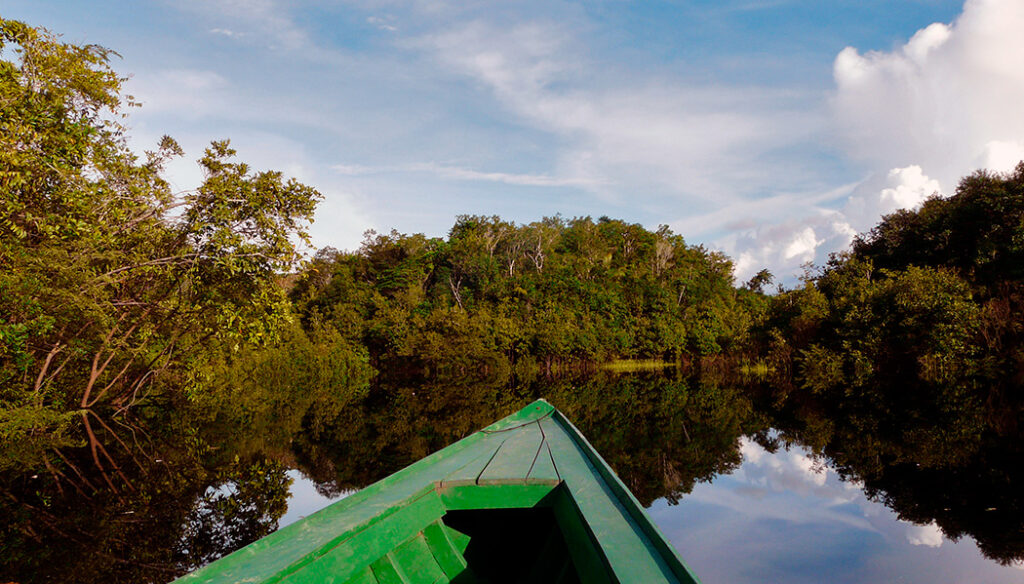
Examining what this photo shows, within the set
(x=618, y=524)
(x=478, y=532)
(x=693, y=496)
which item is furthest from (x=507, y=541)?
(x=693, y=496)

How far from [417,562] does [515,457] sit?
3.53 ft

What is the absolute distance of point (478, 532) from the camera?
295 centimetres

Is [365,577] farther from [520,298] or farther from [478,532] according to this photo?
[520,298]

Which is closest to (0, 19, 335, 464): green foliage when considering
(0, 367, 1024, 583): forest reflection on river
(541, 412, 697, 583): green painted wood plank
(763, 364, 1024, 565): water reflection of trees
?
(0, 367, 1024, 583): forest reflection on river

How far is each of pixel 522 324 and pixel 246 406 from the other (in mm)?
18630

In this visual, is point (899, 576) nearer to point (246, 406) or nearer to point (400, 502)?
point (400, 502)

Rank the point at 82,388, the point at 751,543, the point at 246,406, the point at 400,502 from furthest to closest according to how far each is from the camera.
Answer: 1. the point at 246,406
2. the point at 82,388
3. the point at 751,543
4. the point at 400,502

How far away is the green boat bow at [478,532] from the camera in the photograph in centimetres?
191

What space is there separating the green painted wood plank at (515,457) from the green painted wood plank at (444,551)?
11.9 inches

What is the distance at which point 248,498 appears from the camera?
641 cm

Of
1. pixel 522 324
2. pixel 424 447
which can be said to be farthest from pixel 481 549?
pixel 522 324

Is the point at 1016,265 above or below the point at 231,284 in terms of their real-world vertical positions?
above

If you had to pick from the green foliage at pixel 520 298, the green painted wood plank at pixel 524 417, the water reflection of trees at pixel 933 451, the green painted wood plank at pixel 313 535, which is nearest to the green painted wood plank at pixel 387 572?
the green painted wood plank at pixel 313 535

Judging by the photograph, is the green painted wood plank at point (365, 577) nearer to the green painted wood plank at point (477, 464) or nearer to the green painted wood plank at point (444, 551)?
the green painted wood plank at point (444, 551)
